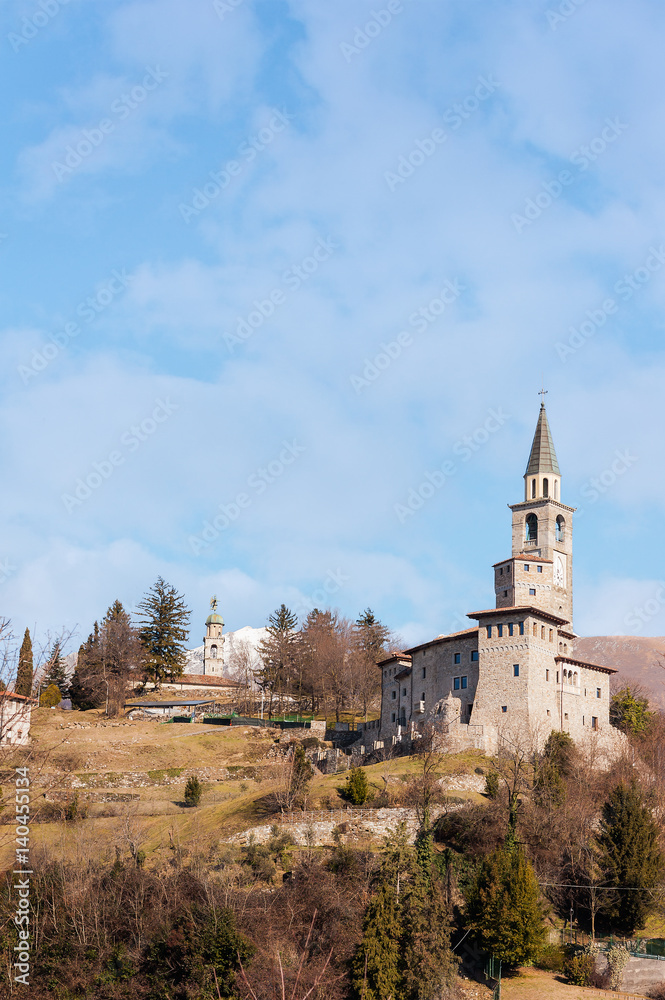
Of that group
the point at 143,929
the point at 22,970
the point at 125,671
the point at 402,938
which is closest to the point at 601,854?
the point at 402,938

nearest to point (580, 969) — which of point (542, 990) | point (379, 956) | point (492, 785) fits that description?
point (542, 990)

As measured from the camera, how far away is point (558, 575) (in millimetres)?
76875

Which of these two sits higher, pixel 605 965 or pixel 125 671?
pixel 125 671

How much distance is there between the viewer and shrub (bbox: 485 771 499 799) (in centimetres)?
5427

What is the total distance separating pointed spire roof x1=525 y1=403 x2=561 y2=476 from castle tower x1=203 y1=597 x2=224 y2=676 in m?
64.2

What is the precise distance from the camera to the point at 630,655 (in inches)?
5748

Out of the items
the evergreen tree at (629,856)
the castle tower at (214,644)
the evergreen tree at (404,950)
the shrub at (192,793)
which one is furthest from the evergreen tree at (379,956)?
the castle tower at (214,644)

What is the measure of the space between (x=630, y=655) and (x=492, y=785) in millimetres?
97903

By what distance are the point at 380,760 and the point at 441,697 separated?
6.59m

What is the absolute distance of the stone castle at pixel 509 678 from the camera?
6256 cm

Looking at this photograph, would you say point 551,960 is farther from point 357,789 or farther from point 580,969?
point 357,789

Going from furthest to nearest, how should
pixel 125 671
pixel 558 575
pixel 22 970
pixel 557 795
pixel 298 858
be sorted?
pixel 125 671 < pixel 558 575 < pixel 557 795 < pixel 298 858 < pixel 22 970

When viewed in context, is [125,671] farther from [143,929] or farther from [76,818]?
[143,929]

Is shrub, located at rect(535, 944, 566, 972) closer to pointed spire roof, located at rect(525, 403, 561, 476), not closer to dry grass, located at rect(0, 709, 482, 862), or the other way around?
dry grass, located at rect(0, 709, 482, 862)
